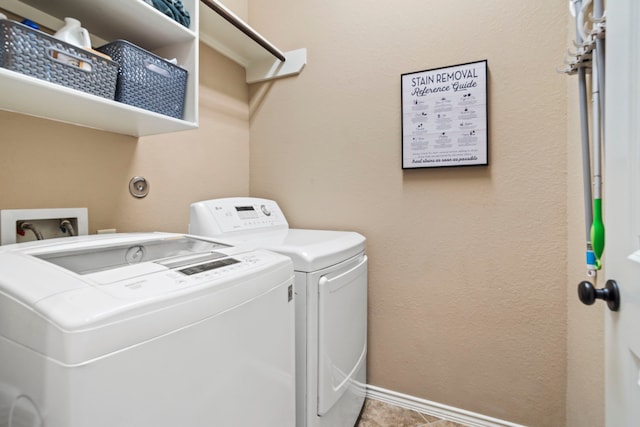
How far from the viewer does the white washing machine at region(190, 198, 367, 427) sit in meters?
1.06

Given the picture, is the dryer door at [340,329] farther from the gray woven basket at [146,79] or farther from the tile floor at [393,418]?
the gray woven basket at [146,79]

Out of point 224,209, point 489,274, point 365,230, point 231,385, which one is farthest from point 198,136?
point 489,274

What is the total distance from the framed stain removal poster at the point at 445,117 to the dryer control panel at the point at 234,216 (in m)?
0.77

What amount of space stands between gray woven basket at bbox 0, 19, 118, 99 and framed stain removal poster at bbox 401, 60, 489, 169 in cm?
126

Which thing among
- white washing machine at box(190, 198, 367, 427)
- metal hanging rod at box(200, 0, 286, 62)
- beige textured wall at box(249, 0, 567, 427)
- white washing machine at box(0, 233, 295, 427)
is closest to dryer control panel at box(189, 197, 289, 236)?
white washing machine at box(190, 198, 367, 427)

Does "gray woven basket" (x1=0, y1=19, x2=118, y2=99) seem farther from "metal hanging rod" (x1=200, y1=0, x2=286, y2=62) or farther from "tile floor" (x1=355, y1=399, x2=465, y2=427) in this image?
"tile floor" (x1=355, y1=399, x2=465, y2=427)

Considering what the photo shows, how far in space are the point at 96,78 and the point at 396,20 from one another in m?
1.40

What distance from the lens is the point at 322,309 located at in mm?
1091

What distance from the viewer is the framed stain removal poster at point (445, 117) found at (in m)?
1.42

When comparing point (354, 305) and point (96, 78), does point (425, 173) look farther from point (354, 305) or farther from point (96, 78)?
point (96, 78)

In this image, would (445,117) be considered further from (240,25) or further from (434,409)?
(434,409)

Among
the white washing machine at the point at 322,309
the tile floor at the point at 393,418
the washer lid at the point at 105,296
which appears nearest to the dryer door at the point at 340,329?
the white washing machine at the point at 322,309

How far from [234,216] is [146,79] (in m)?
0.69

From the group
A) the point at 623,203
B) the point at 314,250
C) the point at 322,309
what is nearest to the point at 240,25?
the point at 314,250
